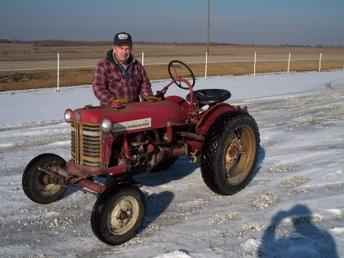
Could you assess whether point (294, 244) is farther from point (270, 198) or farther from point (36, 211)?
point (36, 211)

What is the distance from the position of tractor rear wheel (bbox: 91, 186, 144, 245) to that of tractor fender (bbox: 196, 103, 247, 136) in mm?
1350

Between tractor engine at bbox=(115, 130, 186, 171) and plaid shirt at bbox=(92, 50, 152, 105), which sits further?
plaid shirt at bbox=(92, 50, 152, 105)

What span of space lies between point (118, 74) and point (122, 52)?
9.8 inches

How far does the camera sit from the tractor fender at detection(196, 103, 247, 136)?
522 cm

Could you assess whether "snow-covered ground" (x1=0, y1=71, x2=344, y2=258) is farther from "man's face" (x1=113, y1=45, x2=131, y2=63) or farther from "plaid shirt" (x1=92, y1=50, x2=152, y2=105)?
"man's face" (x1=113, y1=45, x2=131, y2=63)

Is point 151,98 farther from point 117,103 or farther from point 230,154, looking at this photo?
point 230,154

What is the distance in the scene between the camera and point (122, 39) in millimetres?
4895

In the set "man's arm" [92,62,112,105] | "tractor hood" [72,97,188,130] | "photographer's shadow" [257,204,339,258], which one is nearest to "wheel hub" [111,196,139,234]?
"tractor hood" [72,97,188,130]

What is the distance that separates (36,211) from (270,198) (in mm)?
2418

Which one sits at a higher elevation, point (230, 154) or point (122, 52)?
point (122, 52)

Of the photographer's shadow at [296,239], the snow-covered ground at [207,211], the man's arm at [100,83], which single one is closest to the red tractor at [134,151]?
the snow-covered ground at [207,211]

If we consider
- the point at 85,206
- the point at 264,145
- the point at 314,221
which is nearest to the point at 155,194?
the point at 85,206

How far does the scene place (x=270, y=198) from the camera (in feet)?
16.9

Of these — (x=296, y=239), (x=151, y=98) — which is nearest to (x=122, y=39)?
(x=151, y=98)
